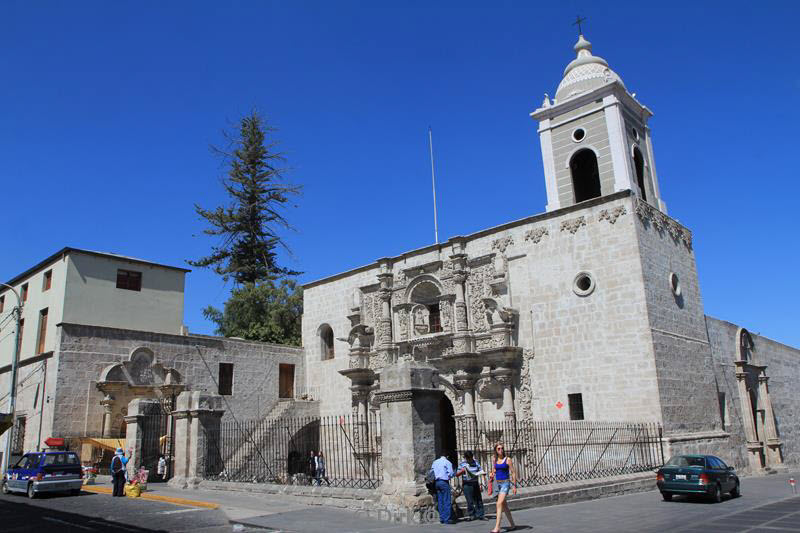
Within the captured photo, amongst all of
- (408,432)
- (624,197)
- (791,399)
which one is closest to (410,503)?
(408,432)

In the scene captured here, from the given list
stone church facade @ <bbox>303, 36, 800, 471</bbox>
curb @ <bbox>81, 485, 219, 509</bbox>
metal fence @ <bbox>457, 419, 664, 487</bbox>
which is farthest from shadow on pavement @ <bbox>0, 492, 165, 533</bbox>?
stone church facade @ <bbox>303, 36, 800, 471</bbox>

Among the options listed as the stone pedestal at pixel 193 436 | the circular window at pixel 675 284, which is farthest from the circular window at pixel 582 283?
the stone pedestal at pixel 193 436

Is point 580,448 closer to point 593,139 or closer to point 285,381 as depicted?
point 593,139

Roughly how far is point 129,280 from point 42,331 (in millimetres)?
3866

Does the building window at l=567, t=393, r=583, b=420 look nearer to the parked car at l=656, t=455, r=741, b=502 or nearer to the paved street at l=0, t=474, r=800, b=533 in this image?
the paved street at l=0, t=474, r=800, b=533

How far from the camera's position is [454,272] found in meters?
24.5

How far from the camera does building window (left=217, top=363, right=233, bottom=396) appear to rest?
2742cm

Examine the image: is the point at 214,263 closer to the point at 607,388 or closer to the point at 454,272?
the point at 454,272

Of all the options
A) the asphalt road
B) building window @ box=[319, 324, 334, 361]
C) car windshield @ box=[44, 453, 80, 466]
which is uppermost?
building window @ box=[319, 324, 334, 361]

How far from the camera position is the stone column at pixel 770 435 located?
Result: 81.9 ft

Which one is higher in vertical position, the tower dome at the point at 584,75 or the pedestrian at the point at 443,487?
the tower dome at the point at 584,75

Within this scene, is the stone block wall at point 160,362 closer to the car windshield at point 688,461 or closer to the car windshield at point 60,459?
the car windshield at point 60,459

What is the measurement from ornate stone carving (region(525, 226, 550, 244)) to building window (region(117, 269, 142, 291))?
16709 mm

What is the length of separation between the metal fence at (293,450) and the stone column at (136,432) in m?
2.43
